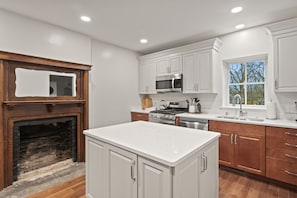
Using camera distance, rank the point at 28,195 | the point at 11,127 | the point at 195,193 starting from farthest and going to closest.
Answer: the point at 11,127, the point at 28,195, the point at 195,193

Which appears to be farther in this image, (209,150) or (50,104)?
(50,104)

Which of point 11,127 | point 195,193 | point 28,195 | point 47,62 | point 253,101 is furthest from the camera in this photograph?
point 253,101

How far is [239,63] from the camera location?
329cm

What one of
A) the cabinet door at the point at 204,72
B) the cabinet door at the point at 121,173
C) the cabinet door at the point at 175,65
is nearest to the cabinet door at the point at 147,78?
the cabinet door at the point at 175,65

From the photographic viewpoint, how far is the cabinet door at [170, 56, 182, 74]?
12.0 feet

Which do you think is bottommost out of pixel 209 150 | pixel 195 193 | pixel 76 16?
pixel 195 193

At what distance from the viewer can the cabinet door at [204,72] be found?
3.22m

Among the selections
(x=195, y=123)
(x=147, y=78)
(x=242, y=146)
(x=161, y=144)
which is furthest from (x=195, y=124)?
(x=147, y=78)

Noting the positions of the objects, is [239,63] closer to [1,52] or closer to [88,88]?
[88,88]

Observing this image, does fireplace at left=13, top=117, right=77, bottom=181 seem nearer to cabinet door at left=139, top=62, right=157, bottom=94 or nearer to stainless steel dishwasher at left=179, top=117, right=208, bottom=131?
cabinet door at left=139, top=62, right=157, bottom=94

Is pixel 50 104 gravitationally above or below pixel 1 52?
below

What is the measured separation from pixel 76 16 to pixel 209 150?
8.60 feet

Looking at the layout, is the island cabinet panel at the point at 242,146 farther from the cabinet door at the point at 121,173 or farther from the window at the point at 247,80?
the cabinet door at the point at 121,173

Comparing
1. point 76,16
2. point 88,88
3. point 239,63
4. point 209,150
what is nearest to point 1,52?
point 76,16
